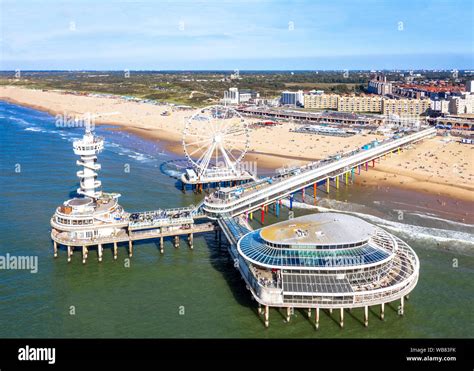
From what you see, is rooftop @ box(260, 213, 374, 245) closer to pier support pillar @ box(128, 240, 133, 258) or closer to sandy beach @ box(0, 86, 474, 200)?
pier support pillar @ box(128, 240, 133, 258)

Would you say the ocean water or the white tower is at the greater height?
the white tower

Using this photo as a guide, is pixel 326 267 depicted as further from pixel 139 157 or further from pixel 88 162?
pixel 139 157
